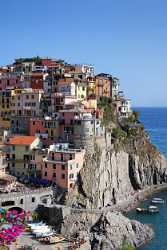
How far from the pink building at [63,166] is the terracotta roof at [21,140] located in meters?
3.93

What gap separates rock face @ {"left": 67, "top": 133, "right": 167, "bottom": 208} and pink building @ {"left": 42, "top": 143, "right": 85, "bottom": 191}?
1.23 m

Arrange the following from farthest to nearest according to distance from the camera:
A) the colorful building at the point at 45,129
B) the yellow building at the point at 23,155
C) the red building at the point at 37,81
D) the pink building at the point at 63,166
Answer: the red building at the point at 37,81
the colorful building at the point at 45,129
the yellow building at the point at 23,155
the pink building at the point at 63,166

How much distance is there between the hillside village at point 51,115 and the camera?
6962 cm

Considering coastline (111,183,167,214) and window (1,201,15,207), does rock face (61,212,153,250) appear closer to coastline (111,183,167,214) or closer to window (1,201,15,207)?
window (1,201,15,207)

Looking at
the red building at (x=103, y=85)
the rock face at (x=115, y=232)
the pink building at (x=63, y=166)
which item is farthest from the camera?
the red building at (x=103, y=85)

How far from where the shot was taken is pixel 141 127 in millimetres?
93562

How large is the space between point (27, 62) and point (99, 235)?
48019 mm

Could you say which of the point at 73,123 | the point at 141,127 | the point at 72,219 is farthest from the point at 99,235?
→ the point at 141,127

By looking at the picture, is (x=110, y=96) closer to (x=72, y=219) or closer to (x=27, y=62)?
(x=27, y=62)

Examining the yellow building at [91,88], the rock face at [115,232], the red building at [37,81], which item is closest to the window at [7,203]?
the rock face at [115,232]

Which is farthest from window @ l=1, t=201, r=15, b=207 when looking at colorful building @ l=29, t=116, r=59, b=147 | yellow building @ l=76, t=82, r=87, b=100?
yellow building @ l=76, t=82, r=87, b=100

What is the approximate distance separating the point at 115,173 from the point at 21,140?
51.5ft

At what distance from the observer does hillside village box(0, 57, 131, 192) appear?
2741 inches

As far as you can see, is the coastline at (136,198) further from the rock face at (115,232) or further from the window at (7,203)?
the window at (7,203)
